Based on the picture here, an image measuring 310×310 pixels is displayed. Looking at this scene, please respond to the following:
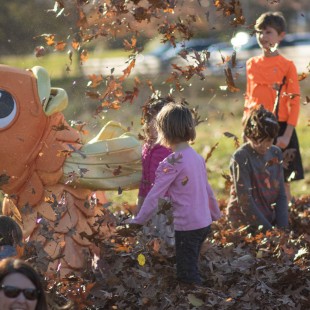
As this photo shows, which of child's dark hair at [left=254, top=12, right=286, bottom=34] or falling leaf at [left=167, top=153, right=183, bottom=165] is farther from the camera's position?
child's dark hair at [left=254, top=12, right=286, bottom=34]

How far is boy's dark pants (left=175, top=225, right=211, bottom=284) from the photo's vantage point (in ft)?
20.9

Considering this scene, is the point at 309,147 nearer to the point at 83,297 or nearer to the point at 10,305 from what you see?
the point at 83,297

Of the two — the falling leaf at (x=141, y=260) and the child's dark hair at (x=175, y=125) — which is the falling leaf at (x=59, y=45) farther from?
the falling leaf at (x=141, y=260)

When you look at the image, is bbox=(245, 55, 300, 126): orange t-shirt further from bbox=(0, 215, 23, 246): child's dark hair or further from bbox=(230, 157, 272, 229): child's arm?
bbox=(0, 215, 23, 246): child's dark hair

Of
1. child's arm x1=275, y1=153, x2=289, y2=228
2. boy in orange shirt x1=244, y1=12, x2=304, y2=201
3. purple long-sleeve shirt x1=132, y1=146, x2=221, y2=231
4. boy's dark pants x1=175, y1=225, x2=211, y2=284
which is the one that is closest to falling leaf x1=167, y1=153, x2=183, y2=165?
purple long-sleeve shirt x1=132, y1=146, x2=221, y2=231

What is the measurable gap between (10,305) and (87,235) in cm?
220

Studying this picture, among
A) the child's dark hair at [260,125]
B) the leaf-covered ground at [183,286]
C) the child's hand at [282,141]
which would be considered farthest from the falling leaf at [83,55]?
the child's hand at [282,141]

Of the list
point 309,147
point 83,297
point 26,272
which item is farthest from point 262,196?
point 309,147

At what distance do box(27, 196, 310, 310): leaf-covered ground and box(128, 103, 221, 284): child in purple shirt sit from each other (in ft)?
0.55

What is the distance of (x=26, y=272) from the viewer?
14.8ft

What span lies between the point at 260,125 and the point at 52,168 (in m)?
1.65

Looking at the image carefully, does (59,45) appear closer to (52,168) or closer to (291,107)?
(52,168)

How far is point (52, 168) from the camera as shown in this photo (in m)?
6.80

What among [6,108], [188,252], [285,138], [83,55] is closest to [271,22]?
[285,138]
